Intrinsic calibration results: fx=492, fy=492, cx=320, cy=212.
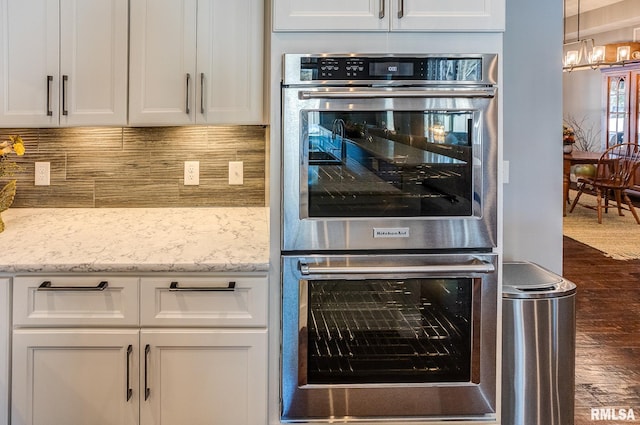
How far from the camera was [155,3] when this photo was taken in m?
2.03

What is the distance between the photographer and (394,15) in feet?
5.37

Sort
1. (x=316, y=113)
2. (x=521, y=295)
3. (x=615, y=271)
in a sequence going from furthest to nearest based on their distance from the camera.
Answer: (x=615, y=271) → (x=521, y=295) → (x=316, y=113)

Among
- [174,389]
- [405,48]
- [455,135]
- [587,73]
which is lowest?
[174,389]

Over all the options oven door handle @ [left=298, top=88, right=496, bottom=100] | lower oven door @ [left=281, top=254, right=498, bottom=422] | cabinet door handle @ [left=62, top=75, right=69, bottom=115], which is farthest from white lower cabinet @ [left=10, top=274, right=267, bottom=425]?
cabinet door handle @ [left=62, top=75, right=69, bottom=115]

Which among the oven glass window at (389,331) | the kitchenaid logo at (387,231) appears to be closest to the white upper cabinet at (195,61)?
the kitchenaid logo at (387,231)

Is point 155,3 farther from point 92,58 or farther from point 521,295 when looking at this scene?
point 521,295

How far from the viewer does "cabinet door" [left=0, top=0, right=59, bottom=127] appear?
6.64 ft

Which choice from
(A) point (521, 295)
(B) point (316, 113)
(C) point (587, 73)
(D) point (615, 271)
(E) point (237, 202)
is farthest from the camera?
(C) point (587, 73)

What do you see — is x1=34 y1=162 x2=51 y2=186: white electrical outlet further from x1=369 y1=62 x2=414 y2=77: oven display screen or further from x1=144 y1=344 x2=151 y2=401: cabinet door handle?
x1=369 y1=62 x2=414 y2=77: oven display screen

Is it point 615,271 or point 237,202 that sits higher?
point 237,202

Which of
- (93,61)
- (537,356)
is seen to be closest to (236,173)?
(93,61)

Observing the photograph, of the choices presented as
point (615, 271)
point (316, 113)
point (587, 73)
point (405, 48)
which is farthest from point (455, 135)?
point (587, 73)

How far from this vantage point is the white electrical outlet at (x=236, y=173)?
2500mm

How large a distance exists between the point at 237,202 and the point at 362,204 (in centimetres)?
105
